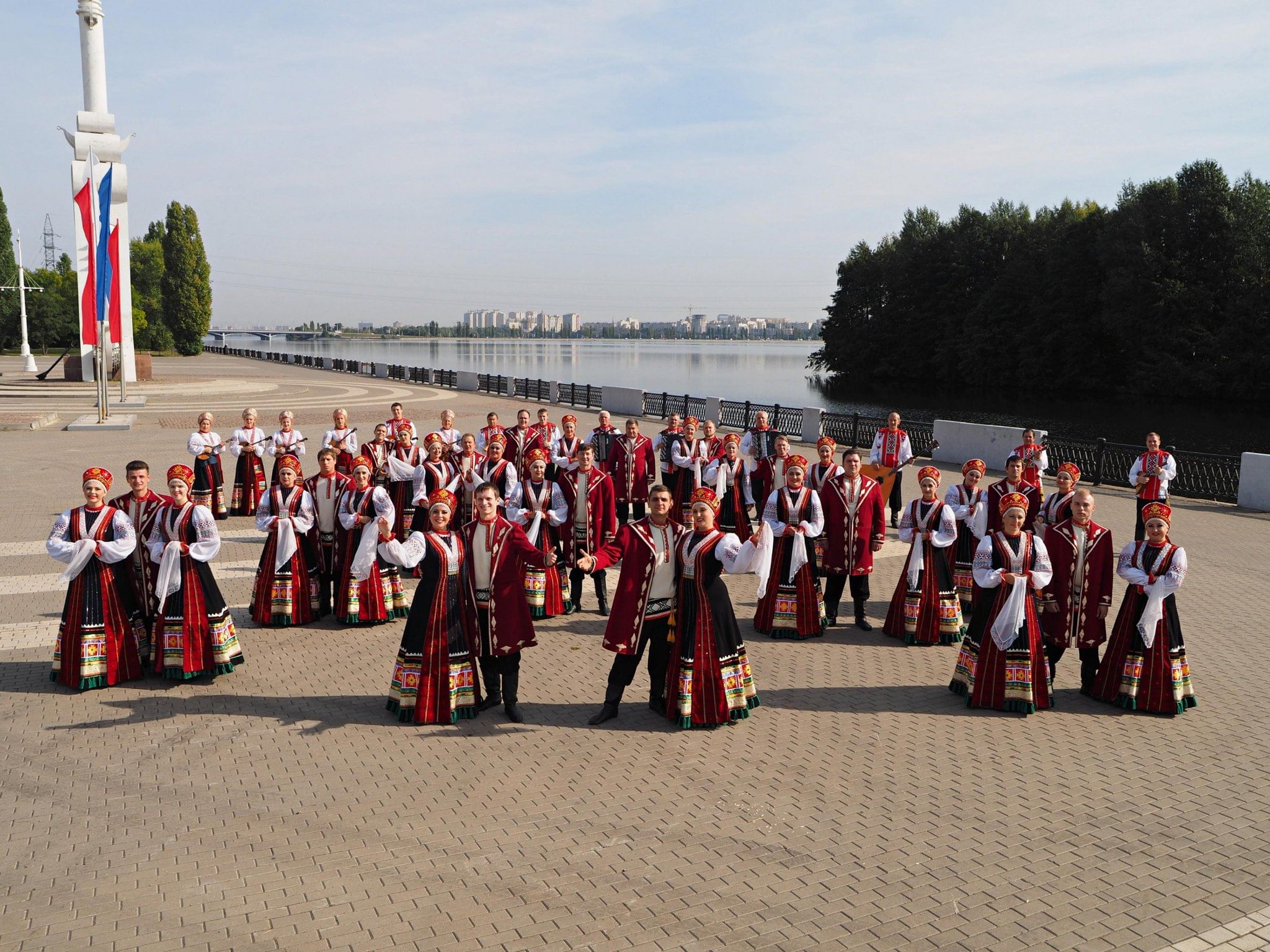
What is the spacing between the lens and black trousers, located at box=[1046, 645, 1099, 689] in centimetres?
745

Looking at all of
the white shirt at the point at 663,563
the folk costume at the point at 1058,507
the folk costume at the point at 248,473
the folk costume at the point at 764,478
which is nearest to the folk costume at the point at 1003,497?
the folk costume at the point at 1058,507

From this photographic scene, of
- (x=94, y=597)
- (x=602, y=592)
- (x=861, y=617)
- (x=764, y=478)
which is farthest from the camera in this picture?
(x=764, y=478)

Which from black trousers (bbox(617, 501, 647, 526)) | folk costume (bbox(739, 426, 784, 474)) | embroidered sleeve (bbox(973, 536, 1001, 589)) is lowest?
black trousers (bbox(617, 501, 647, 526))

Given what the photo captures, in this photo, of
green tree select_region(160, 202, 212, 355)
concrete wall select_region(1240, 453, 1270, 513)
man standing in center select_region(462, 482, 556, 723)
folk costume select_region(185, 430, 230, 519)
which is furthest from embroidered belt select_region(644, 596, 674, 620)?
green tree select_region(160, 202, 212, 355)

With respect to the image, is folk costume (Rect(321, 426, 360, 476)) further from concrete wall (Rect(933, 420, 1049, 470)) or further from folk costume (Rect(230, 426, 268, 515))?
concrete wall (Rect(933, 420, 1049, 470))

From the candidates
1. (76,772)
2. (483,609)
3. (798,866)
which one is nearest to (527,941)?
(798,866)

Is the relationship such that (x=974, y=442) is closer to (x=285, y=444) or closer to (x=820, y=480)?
(x=820, y=480)

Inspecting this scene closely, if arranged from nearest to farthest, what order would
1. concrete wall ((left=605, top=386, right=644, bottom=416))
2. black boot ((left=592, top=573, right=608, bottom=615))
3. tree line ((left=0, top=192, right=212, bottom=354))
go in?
1. black boot ((left=592, top=573, right=608, bottom=615))
2. concrete wall ((left=605, top=386, right=644, bottom=416))
3. tree line ((left=0, top=192, right=212, bottom=354))

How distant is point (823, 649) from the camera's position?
28.6ft

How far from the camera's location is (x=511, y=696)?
22.4 feet

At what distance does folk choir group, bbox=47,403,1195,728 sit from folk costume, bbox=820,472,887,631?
2 cm

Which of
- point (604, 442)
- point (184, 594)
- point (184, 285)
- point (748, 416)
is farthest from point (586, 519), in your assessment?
point (184, 285)

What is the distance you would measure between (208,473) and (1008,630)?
1155 centimetres

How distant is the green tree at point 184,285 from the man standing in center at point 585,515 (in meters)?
→ 80.5
